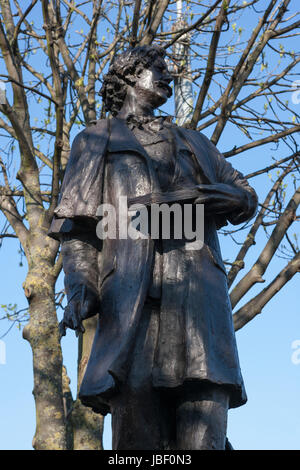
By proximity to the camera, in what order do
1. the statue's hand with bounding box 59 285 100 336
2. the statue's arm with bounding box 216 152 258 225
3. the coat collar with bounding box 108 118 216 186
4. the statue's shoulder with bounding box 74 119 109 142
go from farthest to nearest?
the statue's shoulder with bounding box 74 119 109 142
the coat collar with bounding box 108 118 216 186
the statue's arm with bounding box 216 152 258 225
the statue's hand with bounding box 59 285 100 336

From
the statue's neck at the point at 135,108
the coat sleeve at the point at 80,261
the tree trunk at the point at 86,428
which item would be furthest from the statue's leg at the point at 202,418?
the tree trunk at the point at 86,428

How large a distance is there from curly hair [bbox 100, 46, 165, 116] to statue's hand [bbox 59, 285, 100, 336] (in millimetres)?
1268

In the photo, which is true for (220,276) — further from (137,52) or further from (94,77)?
(94,77)

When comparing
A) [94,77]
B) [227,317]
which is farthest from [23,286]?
[227,317]

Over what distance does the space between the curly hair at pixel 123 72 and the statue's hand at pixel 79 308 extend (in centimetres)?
127

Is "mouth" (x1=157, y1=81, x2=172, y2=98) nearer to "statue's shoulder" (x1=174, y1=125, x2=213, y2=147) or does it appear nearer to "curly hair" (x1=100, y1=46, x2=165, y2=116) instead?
"curly hair" (x1=100, y1=46, x2=165, y2=116)

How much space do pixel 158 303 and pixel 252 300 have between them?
17.9ft

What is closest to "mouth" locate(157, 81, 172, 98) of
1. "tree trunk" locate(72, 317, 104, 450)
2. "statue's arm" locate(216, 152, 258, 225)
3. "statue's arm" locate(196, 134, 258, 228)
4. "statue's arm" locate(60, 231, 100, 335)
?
"statue's arm" locate(196, 134, 258, 228)

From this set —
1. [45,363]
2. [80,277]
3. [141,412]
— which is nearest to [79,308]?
[80,277]

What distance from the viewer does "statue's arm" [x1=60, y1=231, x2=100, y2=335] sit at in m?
4.57

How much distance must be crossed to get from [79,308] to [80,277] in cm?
21

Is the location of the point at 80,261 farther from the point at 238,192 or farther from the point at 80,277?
the point at 238,192

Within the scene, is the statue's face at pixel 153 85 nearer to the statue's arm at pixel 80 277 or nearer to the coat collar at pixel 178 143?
the coat collar at pixel 178 143

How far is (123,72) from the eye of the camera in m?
5.38
